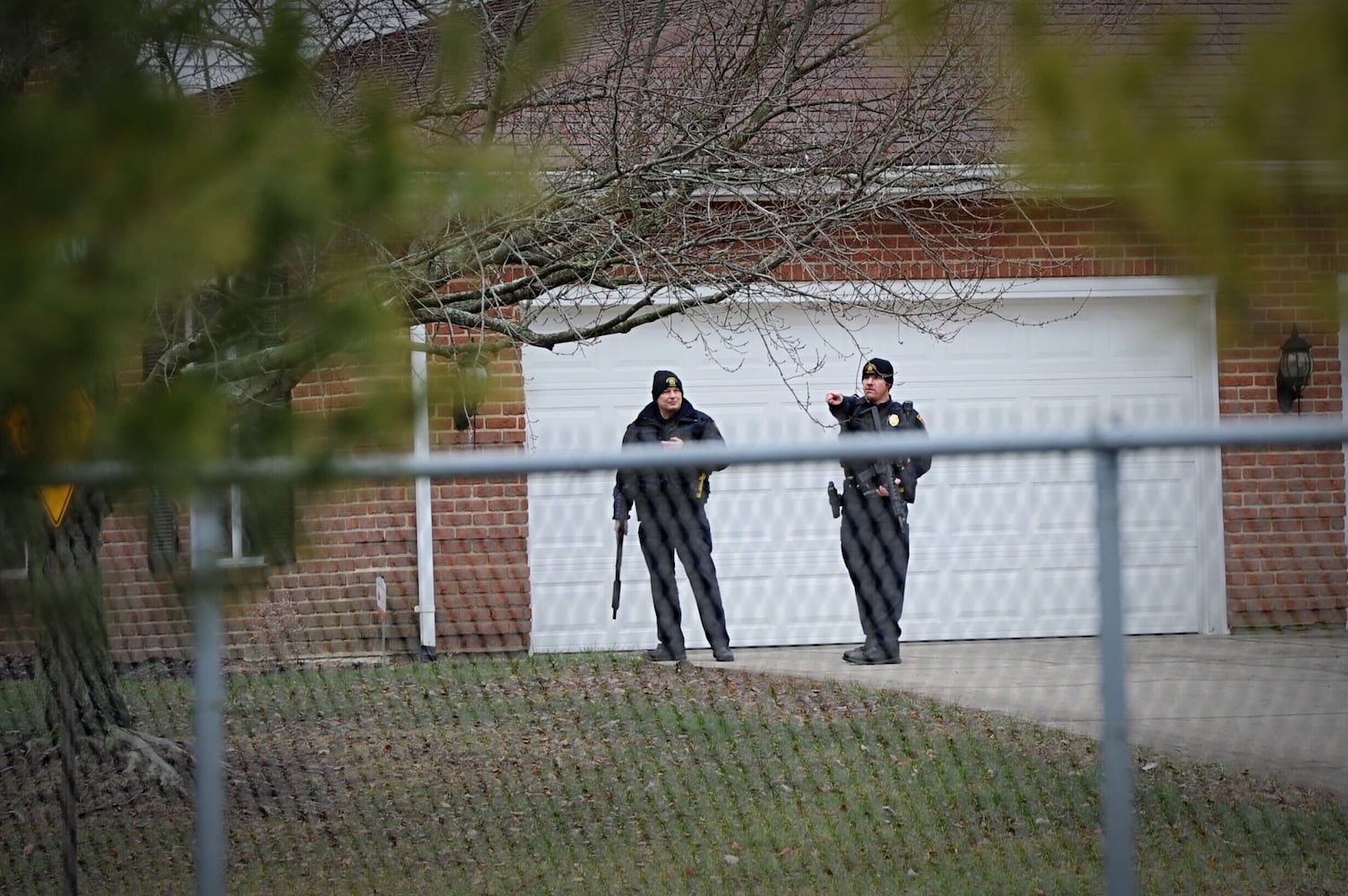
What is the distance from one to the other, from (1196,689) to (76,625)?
7.87 ft

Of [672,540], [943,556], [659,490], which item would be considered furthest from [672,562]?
[943,556]

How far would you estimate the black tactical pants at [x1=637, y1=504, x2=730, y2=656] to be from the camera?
3.18 meters

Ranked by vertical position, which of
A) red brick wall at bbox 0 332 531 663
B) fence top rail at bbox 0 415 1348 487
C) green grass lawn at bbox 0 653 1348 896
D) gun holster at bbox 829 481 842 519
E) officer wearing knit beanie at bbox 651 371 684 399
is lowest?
green grass lawn at bbox 0 653 1348 896

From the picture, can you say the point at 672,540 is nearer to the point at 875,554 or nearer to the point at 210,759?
the point at 875,554

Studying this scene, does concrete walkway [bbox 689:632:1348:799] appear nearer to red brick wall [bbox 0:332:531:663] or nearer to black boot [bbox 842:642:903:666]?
black boot [bbox 842:642:903:666]

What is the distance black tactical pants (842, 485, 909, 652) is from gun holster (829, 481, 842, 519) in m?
0.02

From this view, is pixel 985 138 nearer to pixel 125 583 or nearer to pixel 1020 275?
pixel 1020 275

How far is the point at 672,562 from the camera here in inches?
125

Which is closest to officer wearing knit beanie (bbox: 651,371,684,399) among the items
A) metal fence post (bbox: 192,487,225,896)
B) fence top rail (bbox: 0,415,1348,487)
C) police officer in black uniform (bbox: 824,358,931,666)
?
police officer in black uniform (bbox: 824,358,931,666)

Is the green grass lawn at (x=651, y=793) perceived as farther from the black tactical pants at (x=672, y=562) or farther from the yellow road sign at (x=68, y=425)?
the yellow road sign at (x=68, y=425)

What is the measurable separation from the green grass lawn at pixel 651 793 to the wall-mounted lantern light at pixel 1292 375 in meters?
7.26

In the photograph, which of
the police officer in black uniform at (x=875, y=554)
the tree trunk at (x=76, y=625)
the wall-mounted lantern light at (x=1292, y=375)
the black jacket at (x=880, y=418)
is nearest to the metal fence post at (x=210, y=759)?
the tree trunk at (x=76, y=625)

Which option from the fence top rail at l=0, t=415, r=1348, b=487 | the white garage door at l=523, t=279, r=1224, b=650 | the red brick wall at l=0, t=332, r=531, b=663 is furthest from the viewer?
the white garage door at l=523, t=279, r=1224, b=650

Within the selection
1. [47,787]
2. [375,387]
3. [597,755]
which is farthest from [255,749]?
[375,387]
